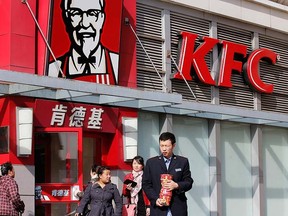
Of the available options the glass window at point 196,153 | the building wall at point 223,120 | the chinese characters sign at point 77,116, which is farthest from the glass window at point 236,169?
the chinese characters sign at point 77,116

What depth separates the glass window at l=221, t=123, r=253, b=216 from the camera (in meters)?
19.6

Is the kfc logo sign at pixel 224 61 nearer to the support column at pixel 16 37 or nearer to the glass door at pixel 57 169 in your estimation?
the glass door at pixel 57 169

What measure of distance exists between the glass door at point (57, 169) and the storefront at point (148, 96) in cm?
2

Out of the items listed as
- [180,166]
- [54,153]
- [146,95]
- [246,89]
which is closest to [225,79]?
[246,89]

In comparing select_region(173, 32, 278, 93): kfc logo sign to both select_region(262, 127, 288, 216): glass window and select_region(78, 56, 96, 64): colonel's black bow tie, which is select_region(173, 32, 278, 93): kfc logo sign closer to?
select_region(262, 127, 288, 216): glass window

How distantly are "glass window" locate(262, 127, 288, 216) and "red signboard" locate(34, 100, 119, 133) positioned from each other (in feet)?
19.6

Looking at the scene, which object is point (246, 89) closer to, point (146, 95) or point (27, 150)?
point (146, 95)

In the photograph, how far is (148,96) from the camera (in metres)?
15.4

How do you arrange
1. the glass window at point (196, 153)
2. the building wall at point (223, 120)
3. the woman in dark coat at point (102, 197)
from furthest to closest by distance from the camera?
the glass window at point (196, 153)
the building wall at point (223, 120)
the woman in dark coat at point (102, 197)

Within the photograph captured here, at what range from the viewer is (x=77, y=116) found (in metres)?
15.8

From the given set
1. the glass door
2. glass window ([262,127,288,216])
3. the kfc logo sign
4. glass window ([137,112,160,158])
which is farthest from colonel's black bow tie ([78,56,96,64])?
glass window ([262,127,288,216])

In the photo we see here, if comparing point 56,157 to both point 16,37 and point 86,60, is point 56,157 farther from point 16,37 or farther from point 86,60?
point 16,37

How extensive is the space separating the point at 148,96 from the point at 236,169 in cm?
543

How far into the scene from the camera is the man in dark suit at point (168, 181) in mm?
9047
